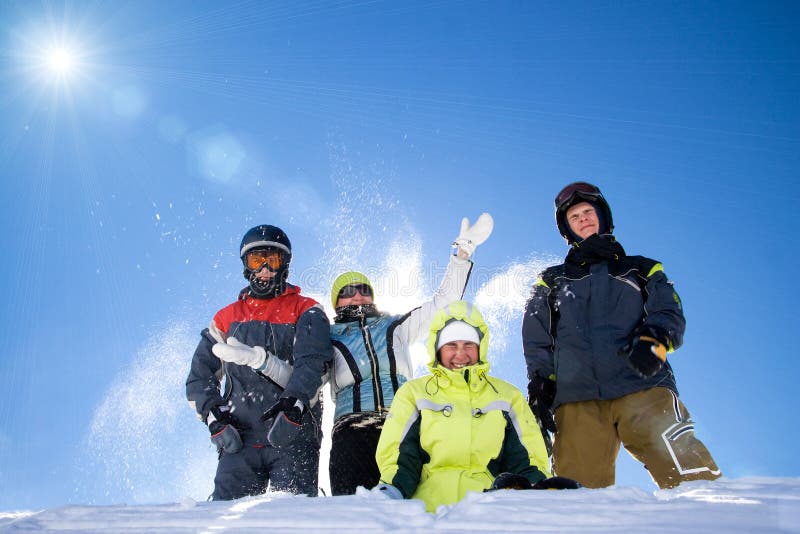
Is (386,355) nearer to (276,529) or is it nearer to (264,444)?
(264,444)

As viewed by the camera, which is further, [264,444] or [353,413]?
[264,444]

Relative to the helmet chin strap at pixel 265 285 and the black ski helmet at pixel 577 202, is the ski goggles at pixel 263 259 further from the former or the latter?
the black ski helmet at pixel 577 202

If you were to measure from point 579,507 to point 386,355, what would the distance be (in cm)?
336

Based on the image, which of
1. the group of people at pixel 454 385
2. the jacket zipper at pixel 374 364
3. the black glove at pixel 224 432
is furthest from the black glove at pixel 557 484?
the black glove at pixel 224 432

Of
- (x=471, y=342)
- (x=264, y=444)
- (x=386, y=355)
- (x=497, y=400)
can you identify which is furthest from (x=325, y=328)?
(x=497, y=400)

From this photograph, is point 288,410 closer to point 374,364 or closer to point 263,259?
point 374,364

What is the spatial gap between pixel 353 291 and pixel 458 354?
1.89m

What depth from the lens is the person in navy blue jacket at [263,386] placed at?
5.60 meters

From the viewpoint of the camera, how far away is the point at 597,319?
16.4 ft

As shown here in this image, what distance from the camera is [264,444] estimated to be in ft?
18.8

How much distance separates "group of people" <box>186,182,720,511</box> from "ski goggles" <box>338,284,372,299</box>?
0.5 inches

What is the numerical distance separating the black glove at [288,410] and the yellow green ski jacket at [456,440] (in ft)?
4.78

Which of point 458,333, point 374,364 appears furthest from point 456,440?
point 374,364

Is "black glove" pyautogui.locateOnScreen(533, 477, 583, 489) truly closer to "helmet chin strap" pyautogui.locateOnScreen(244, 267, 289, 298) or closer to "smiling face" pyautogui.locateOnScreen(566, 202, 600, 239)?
"smiling face" pyautogui.locateOnScreen(566, 202, 600, 239)
